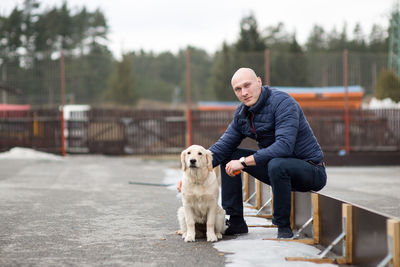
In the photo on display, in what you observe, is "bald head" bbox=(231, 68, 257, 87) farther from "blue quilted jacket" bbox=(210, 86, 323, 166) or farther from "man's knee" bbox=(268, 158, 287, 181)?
"man's knee" bbox=(268, 158, 287, 181)

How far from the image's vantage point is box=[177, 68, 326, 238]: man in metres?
4.80

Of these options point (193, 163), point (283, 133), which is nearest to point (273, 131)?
point (283, 133)

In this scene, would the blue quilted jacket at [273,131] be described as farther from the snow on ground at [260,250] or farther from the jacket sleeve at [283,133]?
Answer: the snow on ground at [260,250]

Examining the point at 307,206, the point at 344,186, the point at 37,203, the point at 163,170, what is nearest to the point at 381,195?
the point at 344,186

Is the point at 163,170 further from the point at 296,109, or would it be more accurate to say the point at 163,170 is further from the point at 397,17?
the point at 397,17

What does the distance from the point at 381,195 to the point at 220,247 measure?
525cm

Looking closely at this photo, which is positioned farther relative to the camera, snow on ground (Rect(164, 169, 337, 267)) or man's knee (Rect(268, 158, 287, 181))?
man's knee (Rect(268, 158, 287, 181))

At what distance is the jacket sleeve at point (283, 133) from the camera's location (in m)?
4.79

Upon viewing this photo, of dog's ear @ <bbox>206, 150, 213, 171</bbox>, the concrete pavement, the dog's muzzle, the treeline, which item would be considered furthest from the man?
the treeline

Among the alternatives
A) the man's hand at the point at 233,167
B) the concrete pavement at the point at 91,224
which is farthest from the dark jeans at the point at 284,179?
the concrete pavement at the point at 91,224

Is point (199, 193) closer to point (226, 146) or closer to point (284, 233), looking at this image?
point (226, 146)

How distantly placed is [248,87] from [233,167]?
2.77ft

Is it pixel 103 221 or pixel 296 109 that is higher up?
pixel 296 109

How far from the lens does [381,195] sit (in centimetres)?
900
